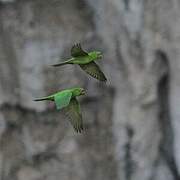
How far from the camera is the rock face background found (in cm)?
256

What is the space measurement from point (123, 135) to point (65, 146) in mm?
260

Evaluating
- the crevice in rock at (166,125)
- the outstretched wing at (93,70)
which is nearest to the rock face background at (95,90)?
the crevice in rock at (166,125)

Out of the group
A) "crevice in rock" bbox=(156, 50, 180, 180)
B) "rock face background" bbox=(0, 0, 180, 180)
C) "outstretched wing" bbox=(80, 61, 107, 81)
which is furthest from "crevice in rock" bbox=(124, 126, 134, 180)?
"outstretched wing" bbox=(80, 61, 107, 81)

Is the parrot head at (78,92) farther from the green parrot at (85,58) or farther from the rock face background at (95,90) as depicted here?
the rock face background at (95,90)

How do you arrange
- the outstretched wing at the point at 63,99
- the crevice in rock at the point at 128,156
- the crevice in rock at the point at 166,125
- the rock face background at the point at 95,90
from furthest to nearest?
the crevice in rock at the point at 128,156 → the crevice in rock at the point at 166,125 → the rock face background at the point at 95,90 → the outstretched wing at the point at 63,99

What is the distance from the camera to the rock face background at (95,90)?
8.39ft

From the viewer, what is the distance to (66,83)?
275 cm

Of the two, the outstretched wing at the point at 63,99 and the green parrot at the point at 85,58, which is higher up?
the green parrot at the point at 85,58

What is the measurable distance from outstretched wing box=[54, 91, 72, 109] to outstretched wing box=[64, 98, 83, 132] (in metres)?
0.01

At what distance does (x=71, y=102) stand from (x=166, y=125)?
91.8 inches

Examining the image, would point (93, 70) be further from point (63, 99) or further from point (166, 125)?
point (166, 125)

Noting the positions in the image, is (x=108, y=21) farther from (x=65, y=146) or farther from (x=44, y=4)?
(x=65, y=146)

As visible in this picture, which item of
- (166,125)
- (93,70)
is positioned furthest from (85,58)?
(166,125)

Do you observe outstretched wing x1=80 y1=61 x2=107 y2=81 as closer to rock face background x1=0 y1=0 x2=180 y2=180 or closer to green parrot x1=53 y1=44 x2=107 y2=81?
green parrot x1=53 y1=44 x2=107 y2=81
